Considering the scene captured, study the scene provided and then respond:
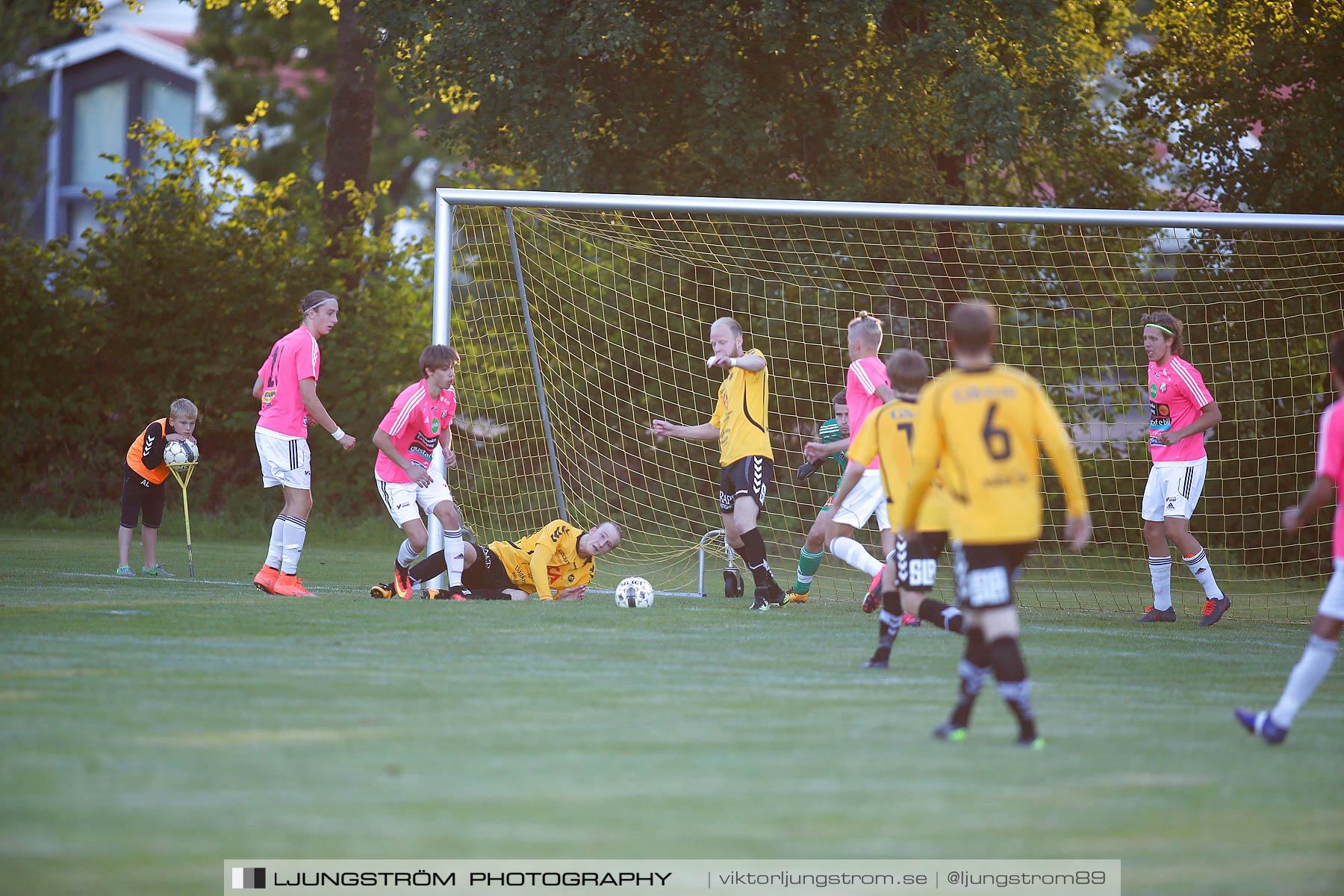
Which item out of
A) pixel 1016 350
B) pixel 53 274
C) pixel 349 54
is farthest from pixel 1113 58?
pixel 53 274

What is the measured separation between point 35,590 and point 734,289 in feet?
27.3

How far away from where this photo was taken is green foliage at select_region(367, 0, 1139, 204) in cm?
1437

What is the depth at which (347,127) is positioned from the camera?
18641 mm

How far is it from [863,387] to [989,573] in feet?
13.8

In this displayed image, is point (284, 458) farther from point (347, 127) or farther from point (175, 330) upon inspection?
point (347, 127)

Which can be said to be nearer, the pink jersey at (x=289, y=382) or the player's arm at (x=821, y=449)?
the player's arm at (x=821, y=449)

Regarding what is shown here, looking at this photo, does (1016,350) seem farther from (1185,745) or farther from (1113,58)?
(1185,745)

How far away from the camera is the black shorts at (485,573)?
9.92 metres

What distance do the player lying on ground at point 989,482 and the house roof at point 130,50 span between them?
98.6 ft

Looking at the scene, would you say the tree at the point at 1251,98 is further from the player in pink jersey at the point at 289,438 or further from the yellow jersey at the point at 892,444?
the player in pink jersey at the point at 289,438

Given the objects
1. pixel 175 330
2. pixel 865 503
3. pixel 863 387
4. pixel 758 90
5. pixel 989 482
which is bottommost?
pixel 989 482

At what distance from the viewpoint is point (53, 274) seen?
1688cm

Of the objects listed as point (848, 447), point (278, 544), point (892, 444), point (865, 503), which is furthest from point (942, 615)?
point (278, 544)

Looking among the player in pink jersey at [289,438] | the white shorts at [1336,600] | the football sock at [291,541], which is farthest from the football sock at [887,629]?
the football sock at [291,541]
